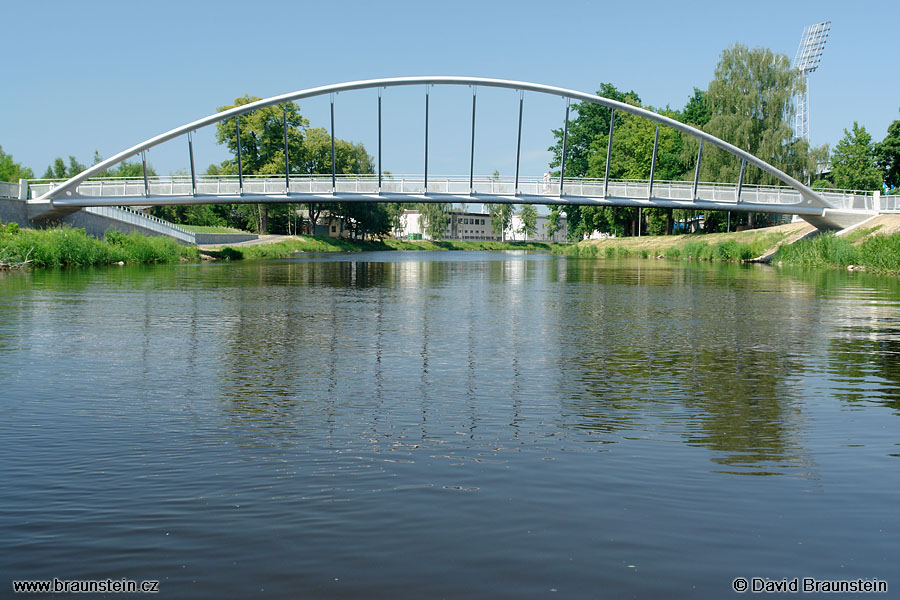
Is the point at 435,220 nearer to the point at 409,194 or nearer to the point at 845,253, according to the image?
the point at 409,194

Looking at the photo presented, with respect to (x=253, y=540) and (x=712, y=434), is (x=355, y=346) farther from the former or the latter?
(x=253, y=540)

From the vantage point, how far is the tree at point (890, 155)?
69.8m

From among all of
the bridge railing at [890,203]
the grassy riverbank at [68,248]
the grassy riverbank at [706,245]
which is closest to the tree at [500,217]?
the grassy riverbank at [706,245]

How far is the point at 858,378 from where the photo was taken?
1035 cm

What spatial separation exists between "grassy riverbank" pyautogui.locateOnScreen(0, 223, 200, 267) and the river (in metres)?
26.8

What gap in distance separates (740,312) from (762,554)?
15.6 meters

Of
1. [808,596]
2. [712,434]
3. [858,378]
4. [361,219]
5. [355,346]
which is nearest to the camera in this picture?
[808,596]

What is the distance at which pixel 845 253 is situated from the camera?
42531mm

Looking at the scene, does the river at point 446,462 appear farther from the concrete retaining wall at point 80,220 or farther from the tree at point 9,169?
the tree at point 9,169

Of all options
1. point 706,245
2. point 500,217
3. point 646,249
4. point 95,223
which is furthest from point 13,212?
point 500,217

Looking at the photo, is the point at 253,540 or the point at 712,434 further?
the point at 712,434

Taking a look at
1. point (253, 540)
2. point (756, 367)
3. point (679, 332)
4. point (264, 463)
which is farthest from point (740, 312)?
point (253, 540)

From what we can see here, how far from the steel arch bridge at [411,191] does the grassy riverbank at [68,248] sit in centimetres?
541

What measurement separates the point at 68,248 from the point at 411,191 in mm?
22151
